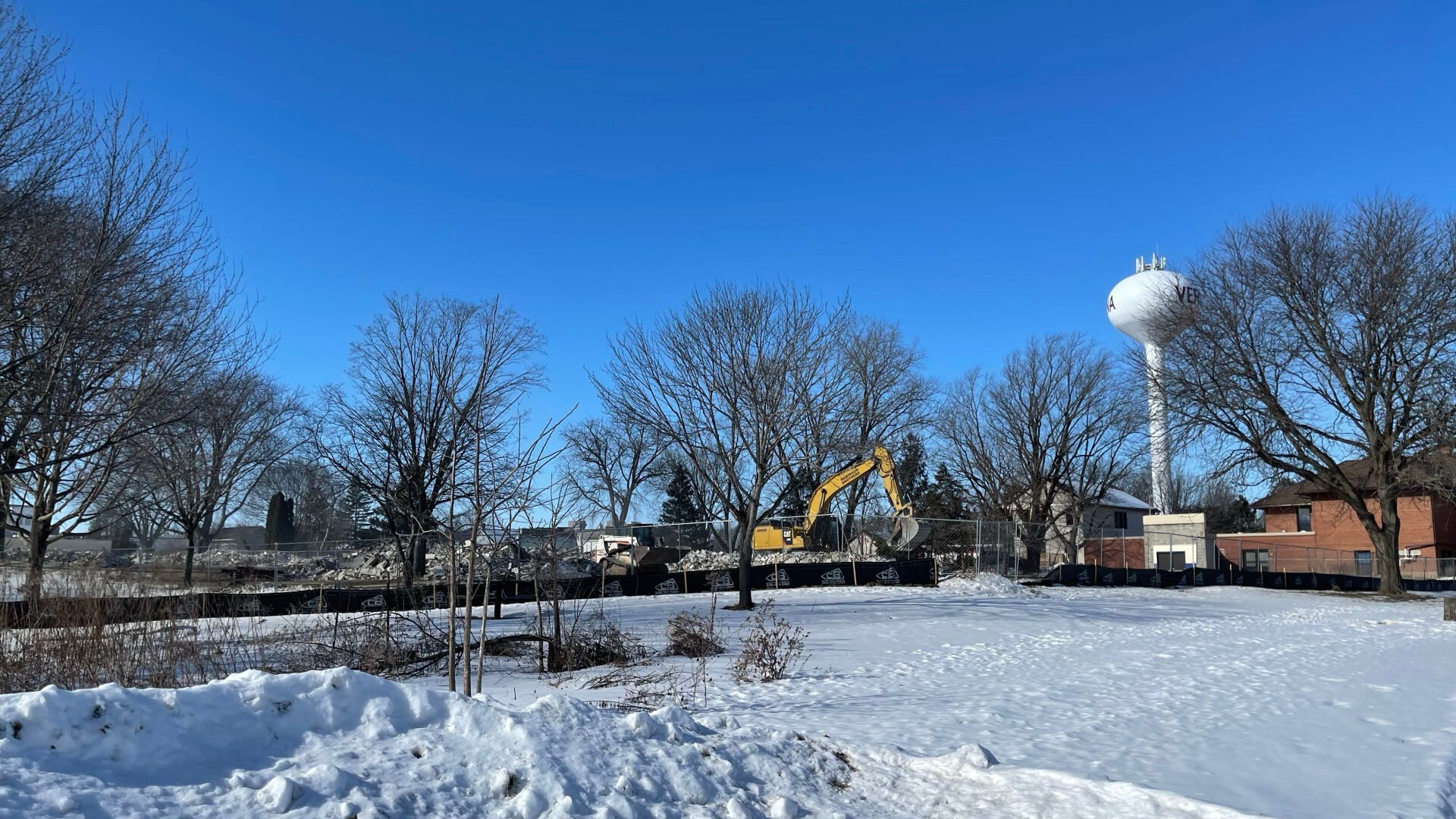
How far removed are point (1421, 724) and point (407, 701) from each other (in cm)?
938

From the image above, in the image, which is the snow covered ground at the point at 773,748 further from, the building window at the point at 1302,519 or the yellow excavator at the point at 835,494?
the building window at the point at 1302,519

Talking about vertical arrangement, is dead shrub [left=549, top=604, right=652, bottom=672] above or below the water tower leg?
below

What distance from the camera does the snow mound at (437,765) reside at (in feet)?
16.0

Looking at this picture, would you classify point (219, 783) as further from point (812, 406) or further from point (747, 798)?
point (812, 406)

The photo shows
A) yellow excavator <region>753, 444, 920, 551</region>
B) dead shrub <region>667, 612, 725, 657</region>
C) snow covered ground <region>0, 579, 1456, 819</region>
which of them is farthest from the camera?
yellow excavator <region>753, 444, 920, 551</region>

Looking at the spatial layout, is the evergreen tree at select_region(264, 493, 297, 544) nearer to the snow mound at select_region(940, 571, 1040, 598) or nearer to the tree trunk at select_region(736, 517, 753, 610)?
the snow mound at select_region(940, 571, 1040, 598)

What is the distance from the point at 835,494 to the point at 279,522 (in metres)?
44.8

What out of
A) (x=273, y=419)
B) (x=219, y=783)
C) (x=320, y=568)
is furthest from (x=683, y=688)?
(x=273, y=419)

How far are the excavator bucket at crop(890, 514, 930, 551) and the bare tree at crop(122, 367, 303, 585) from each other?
19.0 metres

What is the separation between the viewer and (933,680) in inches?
483

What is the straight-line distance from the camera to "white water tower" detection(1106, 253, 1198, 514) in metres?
33.8

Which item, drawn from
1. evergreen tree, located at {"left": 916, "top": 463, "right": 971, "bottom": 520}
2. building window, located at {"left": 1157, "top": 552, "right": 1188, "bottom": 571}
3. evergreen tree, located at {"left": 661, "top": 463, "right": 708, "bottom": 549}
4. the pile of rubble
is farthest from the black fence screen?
building window, located at {"left": 1157, "top": 552, "right": 1188, "bottom": 571}

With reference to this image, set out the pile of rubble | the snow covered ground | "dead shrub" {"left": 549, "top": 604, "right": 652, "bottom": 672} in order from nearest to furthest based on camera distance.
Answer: the snow covered ground → "dead shrub" {"left": 549, "top": 604, "right": 652, "bottom": 672} → the pile of rubble

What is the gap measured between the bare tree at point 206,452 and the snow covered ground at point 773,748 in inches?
296
